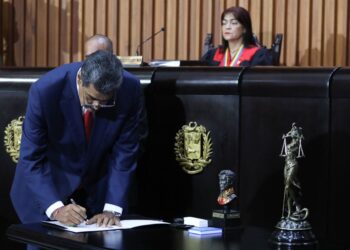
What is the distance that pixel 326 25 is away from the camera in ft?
23.5

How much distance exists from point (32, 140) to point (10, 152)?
980mm

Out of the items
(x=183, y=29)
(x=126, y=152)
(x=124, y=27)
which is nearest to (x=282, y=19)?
(x=183, y=29)

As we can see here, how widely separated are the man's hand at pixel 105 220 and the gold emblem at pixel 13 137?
45.5 inches

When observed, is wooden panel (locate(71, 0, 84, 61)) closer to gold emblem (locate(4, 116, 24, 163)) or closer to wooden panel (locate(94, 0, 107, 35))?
wooden panel (locate(94, 0, 107, 35))

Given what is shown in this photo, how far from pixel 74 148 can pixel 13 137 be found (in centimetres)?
89

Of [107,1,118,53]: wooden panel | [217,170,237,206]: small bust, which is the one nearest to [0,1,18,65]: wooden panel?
[107,1,118,53]: wooden panel

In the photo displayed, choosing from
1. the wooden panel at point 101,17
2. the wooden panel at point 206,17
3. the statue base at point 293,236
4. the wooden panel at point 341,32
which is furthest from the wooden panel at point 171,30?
the statue base at point 293,236

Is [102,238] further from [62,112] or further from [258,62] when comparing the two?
[258,62]

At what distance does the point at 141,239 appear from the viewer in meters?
3.20

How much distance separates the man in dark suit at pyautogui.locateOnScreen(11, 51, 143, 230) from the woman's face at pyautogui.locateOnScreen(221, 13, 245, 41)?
261 cm

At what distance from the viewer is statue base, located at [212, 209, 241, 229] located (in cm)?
342

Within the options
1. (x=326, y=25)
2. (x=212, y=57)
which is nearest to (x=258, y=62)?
Answer: (x=212, y=57)

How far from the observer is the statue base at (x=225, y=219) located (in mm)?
3420

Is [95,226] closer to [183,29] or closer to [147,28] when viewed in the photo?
[183,29]
